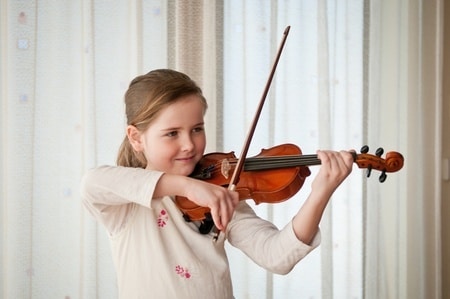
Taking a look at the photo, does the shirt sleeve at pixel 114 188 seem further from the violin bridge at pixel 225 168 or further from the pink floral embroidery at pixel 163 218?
the violin bridge at pixel 225 168

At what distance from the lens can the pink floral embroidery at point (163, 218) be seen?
110cm

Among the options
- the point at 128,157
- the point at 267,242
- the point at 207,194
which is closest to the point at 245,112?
the point at 128,157

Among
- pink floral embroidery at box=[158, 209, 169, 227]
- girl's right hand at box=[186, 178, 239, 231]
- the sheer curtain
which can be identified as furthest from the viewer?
the sheer curtain

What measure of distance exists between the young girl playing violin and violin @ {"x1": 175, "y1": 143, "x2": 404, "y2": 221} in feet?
0.15

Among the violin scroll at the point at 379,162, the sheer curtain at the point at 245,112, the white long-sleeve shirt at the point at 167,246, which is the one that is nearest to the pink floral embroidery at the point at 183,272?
the white long-sleeve shirt at the point at 167,246

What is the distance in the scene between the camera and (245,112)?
6.22 ft

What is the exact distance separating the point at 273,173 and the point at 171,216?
0.24 metres

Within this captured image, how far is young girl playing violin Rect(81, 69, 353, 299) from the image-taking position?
1.00 meters

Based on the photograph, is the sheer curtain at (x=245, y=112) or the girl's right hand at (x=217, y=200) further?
the sheer curtain at (x=245, y=112)

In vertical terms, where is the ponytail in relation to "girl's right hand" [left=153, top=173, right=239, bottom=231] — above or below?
above

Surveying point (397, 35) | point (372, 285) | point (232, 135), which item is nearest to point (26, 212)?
point (232, 135)

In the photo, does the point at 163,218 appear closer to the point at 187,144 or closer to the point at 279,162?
the point at 187,144

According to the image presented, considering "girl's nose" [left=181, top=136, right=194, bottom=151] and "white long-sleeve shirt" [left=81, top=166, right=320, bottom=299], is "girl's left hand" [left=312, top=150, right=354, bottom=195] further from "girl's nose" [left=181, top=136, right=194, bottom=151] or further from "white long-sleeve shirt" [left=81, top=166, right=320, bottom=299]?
"girl's nose" [left=181, top=136, right=194, bottom=151]

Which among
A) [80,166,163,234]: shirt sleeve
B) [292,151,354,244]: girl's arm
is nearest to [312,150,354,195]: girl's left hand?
[292,151,354,244]: girl's arm
